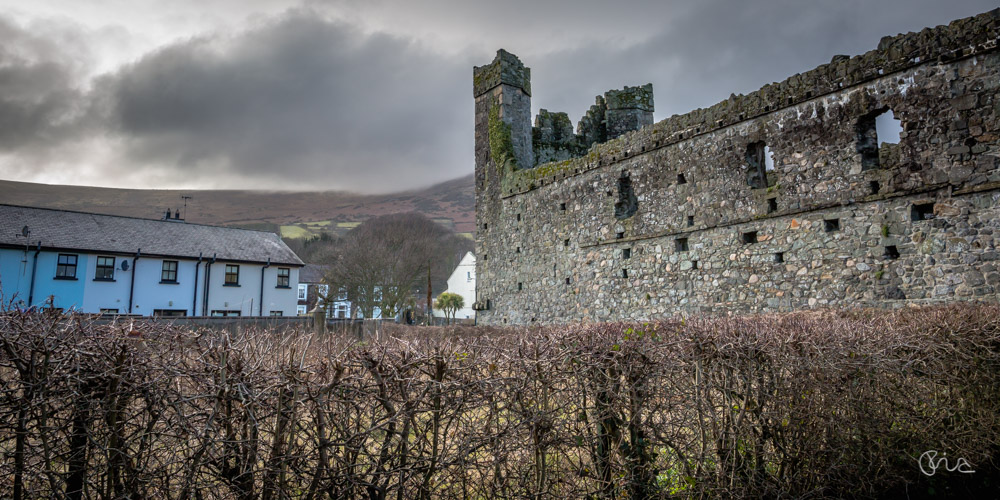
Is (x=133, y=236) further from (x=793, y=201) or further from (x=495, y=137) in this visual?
(x=793, y=201)

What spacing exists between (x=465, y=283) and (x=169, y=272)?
38693 mm

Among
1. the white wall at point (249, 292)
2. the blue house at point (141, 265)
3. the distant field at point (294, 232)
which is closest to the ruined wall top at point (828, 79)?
the blue house at point (141, 265)

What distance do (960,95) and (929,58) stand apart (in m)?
0.94

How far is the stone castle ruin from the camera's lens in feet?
34.9

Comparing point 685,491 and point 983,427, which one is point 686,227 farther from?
point 685,491

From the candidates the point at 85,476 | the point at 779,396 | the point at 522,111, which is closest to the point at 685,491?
the point at 779,396

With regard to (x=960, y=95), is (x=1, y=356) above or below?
below

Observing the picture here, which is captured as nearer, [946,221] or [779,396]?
[779,396]

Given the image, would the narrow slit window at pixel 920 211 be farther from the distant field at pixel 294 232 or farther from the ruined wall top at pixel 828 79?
the distant field at pixel 294 232

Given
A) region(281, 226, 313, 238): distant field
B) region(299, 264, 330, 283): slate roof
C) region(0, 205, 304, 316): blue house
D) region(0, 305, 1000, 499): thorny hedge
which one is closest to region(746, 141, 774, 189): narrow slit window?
region(0, 305, 1000, 499): thorny hedge

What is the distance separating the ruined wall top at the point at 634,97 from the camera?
23.4m

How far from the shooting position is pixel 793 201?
1311cm

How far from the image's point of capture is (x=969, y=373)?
5797 mm

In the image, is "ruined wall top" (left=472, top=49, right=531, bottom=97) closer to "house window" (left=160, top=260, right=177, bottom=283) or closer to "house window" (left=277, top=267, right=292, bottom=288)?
"house window" (left=277, top=267, right=292, bottom=288)
